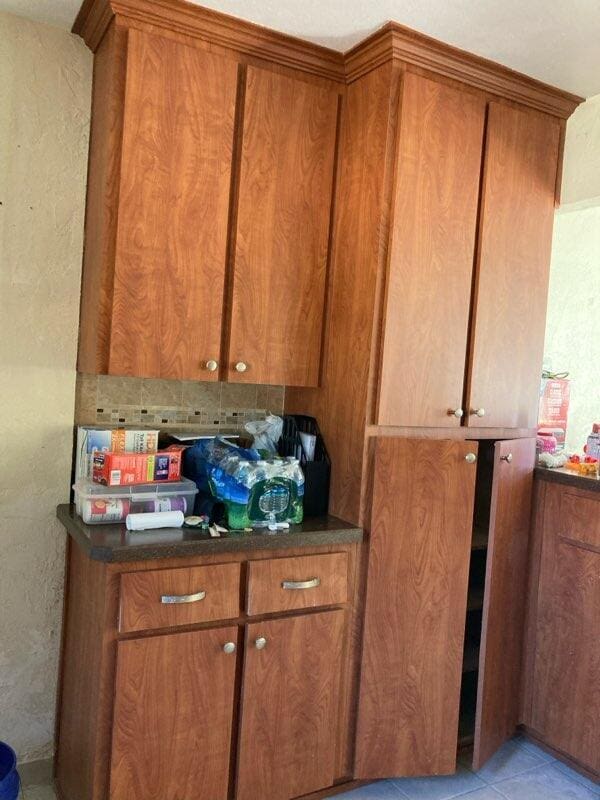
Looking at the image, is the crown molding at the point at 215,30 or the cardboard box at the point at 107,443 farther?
the cardboard box at the point at 107,443

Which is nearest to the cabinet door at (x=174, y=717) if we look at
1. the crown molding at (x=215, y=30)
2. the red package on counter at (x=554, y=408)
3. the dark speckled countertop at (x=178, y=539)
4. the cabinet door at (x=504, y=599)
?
the dark speckled countertop at (x=178, y=539)

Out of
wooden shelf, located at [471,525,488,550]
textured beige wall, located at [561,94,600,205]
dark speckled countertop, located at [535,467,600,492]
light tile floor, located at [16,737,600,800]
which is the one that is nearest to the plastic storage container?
light tile floor, located at [16,737,600,800]

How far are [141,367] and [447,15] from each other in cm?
131

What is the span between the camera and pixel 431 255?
6.70 ft

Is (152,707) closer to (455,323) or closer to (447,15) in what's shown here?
(455,323)

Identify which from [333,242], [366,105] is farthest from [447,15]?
[333,242]

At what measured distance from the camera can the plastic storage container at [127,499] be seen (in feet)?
6.03

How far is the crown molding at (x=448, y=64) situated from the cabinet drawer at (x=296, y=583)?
1509mm

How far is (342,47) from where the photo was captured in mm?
2014

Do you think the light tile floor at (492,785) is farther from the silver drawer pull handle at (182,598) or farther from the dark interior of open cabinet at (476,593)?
the silver drawer pull handle at (182,598)

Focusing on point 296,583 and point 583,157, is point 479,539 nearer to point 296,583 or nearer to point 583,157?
point 296,583

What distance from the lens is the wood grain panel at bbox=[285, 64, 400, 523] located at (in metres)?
1.97

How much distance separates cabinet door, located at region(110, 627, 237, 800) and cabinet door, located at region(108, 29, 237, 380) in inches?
30.0

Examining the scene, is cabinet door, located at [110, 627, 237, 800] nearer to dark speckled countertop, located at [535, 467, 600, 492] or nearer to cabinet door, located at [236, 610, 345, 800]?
cabinet door, located at [236, 610, 345, 800]
